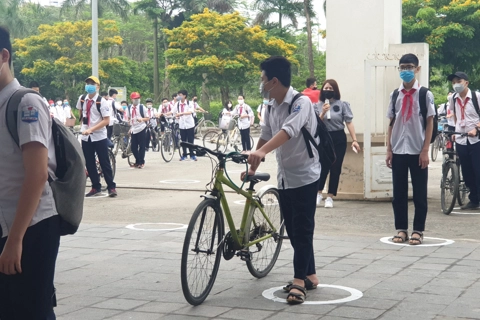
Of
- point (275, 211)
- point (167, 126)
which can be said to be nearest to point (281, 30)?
point (167, 126)

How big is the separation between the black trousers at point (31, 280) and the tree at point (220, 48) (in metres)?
43.8

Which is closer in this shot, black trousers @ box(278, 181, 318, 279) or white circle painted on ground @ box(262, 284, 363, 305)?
white circle painted on ground @ box(262, 284, 363, 305)

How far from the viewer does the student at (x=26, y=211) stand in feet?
10.6

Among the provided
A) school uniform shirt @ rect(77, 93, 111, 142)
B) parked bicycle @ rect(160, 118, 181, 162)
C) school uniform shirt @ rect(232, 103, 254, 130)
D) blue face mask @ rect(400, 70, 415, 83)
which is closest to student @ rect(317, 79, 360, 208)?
blue face mask @ rect(400, 70, 415, 83)

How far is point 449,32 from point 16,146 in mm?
36905

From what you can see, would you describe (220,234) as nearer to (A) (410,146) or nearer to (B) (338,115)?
Result: (A) (410,146)

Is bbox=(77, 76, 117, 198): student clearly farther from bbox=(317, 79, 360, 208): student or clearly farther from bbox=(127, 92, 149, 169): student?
bbox=(127, 92, 149, 169): student

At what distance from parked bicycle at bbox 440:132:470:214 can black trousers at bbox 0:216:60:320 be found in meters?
7.59

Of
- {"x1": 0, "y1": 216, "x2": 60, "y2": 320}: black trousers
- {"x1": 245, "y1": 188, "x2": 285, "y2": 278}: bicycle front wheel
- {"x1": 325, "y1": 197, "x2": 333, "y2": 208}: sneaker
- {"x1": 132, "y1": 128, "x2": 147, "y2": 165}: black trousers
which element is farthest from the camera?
{"x1": 132, "y1": 128, "x2": 147, "y2": 165}: black trousers

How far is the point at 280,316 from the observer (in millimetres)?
5254

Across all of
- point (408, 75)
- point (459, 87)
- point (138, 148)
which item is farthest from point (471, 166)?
point (138, 148)

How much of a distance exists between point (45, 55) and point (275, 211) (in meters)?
51.2

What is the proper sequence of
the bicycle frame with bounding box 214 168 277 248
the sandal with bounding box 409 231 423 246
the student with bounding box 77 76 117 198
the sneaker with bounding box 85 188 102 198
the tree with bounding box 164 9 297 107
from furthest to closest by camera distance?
the tree with bounding box 164 9 297 107 < the sneaker with bounding box 85 188 102 198 < the student with bounding box 77 76 117 198 < the sandal with bounding box 409 231 423 246 < the bicycle frame with bounding box 214 168 277 248

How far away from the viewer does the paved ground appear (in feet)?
17.7
